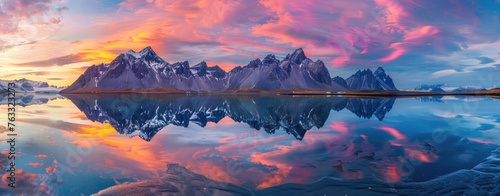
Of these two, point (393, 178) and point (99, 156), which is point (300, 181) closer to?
point (393, 178)

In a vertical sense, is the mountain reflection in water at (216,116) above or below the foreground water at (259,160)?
above

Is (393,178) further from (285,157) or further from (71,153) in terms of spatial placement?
(71,153)

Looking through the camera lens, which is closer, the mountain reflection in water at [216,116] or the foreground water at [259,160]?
the foreground water at [259,160]

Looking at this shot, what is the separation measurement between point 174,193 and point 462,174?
16613 mm

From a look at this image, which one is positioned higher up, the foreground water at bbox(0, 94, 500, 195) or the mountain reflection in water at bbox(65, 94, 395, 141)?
the mountain reflection in water at bbox(65, 94, 395, 141)

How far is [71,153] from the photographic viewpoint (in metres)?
22.9

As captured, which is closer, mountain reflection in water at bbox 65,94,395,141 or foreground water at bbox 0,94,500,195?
foreground water at bbox 0,94,500,195

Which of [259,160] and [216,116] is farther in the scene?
[216,116]

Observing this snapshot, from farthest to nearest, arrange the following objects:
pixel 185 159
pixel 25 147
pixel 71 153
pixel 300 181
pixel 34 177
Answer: pixel 25 147, pixel 71 153, pixel 185 159, pixel 34 177, pixel 300 181

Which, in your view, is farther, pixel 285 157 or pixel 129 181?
pixel 285 157

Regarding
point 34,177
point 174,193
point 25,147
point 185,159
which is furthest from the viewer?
point 25,147

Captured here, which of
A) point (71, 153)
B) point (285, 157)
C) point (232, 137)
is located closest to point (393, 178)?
point (285, 157)

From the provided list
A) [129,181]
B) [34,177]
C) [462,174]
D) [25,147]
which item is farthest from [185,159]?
[462,174]

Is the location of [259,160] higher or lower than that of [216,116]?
lower
